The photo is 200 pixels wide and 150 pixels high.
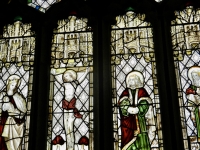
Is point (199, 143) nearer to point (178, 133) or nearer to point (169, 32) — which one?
point (178, 133)

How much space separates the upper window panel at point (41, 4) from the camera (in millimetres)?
7891

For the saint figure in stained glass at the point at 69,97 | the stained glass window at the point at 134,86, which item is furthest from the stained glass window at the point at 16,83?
the stained glass window at the point at 134,86

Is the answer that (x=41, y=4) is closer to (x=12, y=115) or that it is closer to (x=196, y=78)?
(x=12, y=115)

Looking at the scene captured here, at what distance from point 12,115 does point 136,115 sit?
1.70 meters

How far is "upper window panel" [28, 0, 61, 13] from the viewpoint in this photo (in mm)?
7891

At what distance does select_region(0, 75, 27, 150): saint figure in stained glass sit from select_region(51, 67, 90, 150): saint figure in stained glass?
0.53 metres

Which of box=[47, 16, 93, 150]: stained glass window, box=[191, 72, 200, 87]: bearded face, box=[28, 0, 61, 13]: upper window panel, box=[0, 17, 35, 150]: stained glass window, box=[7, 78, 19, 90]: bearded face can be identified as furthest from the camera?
box=[28, 0, 61, 13]: upper window panel

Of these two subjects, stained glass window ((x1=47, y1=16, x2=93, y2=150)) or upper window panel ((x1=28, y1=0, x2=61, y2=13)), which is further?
upper window panel ((x1=28, y1=0, x2=61, y2=13))

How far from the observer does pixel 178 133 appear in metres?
6.49

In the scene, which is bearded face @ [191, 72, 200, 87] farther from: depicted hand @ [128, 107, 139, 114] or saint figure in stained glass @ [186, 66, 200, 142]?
depicted hand @ [128, 107, 139, 114]

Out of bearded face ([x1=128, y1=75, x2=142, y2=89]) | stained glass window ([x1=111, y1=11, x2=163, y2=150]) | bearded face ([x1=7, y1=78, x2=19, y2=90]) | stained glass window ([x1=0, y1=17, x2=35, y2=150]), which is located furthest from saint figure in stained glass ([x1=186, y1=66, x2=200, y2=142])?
bearded face ([x1=7, y1=78, x2=19, y2=90])

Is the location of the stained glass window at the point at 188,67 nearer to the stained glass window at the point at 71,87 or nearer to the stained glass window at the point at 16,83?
the stained glass window at the point at 71,87

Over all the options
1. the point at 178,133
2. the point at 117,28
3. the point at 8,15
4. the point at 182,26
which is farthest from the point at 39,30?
the point at 178,133

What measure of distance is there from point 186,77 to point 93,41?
145 centimetres
